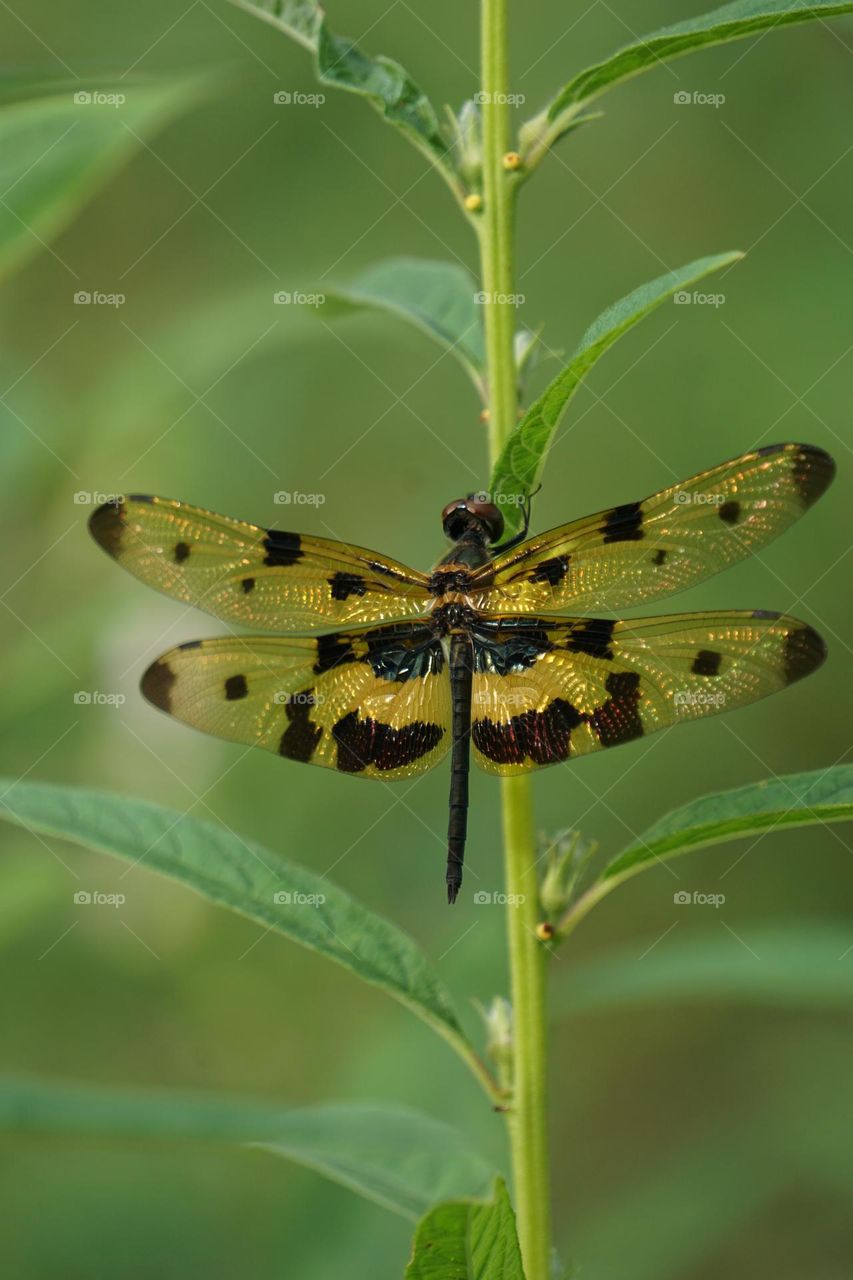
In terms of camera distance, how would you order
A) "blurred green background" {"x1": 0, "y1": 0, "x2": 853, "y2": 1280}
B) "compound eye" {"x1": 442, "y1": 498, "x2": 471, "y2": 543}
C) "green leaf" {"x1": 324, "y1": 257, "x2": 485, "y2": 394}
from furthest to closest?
"blurred green background" {"x1": 0, "y1": 0, "x2": 853, "y2": 1280}, "compound eye" {"x1": 442, "y1": 498, "x2": 471, "y2": 543}, "green leaf" {"x1": 324, "y1": 257, "x2": 485, "y2": 394}

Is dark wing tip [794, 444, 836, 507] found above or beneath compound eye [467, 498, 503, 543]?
beneath

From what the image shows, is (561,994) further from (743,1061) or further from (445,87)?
(445,87)

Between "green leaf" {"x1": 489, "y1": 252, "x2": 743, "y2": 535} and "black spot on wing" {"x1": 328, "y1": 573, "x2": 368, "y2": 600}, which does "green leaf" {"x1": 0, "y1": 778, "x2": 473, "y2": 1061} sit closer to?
"green leaf" {"x1": 489, "y1": 252, "x2": 743, "y2": 535}

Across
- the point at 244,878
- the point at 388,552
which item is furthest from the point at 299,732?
the point at 388,552

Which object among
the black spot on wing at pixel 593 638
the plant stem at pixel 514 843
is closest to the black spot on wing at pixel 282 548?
the black spot on wing at pixel 593 638

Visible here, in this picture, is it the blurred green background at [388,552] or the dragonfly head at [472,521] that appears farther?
the blurred green background at [388,552]

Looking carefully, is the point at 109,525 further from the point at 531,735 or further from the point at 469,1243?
the point at 469,1243

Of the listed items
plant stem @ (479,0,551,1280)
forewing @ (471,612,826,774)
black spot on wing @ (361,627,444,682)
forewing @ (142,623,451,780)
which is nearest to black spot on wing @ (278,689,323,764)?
forewing @ (142,623,451,780)

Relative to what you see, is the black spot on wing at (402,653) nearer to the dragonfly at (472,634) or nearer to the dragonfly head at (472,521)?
the dragonfly at (472,634)
